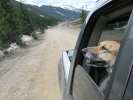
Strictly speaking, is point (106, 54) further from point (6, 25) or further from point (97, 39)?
point (6, 25)

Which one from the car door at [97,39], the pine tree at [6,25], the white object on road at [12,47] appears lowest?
the white object on road at [12,47]

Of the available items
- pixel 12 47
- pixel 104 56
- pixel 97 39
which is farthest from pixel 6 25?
pixel 104 56

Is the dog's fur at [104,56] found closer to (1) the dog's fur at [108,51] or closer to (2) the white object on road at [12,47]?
(1) the dog's fur at [108,51]

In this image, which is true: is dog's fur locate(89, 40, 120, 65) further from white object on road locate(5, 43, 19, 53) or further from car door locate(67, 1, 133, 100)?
white object on road locate(5, 43, 19, 53)

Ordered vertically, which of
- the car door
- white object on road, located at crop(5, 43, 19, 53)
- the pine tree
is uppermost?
the car door

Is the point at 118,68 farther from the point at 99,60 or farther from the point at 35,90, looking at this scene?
the point at 35,90

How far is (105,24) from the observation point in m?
2.98

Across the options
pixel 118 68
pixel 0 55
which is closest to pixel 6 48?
pixel 0 55

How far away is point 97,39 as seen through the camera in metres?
3.04

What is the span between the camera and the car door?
6.79ft

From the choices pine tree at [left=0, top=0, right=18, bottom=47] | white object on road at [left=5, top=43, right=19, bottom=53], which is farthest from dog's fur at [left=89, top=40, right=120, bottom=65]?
pine tree at [left=0, top=0, right=18, bottom=47]

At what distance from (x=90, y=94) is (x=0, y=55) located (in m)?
19.4

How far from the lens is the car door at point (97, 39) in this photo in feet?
6.79

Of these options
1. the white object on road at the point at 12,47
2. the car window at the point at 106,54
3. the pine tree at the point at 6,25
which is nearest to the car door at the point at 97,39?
the car window at the point at 106,54
